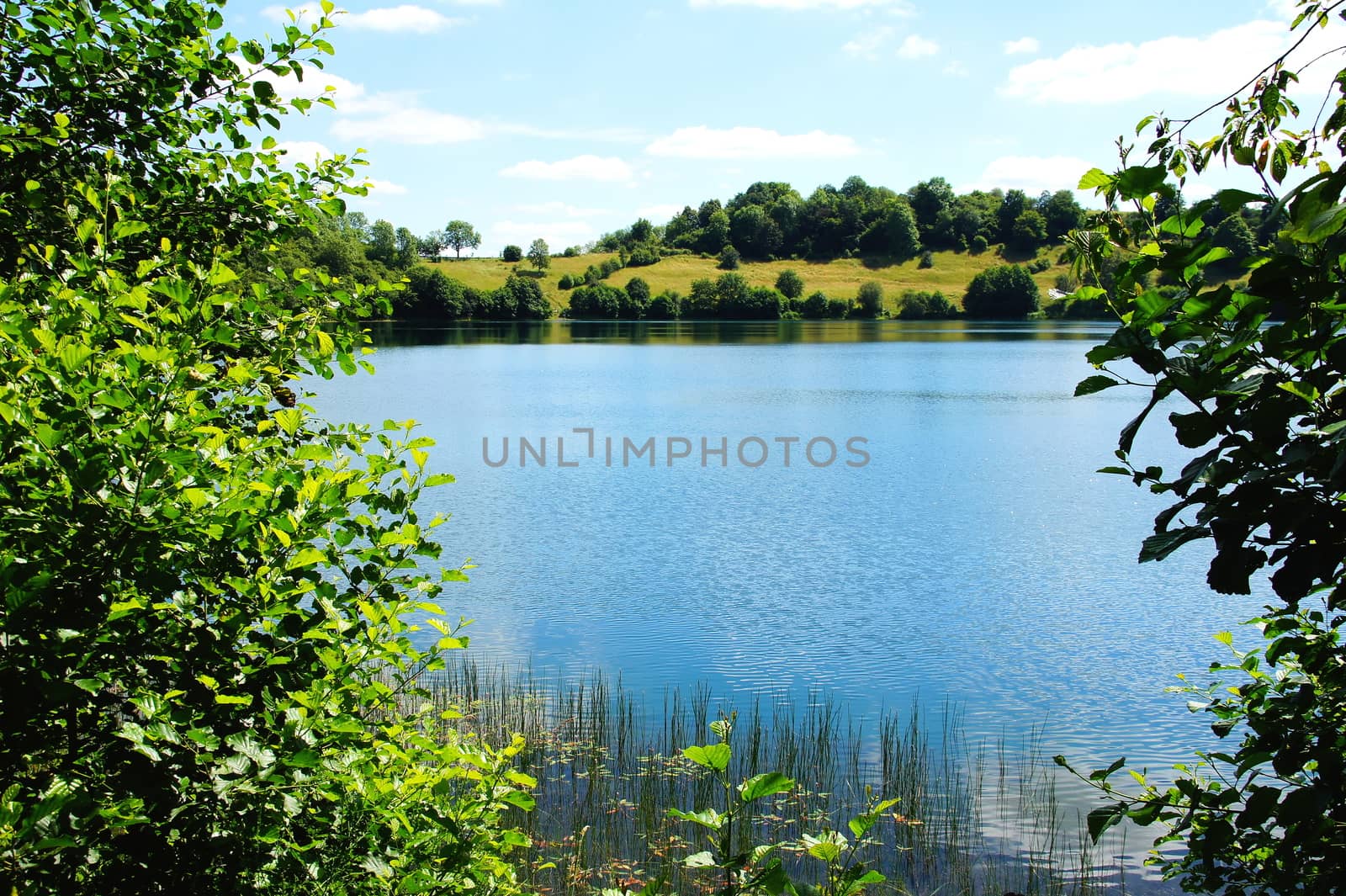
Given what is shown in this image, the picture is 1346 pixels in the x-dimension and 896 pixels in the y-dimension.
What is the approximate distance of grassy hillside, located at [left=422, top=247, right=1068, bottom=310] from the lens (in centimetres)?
13988

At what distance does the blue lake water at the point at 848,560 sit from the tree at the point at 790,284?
104 metres

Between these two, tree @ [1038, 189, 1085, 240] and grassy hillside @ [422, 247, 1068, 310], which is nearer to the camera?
grassy hillside @ [422, 247, 1068, 310]

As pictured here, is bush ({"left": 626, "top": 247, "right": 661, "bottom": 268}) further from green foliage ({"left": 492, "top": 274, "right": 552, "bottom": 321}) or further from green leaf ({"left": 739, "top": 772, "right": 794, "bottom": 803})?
green leaf ({"left": 739, "top": 772, "right": 794, "bottom": 803})

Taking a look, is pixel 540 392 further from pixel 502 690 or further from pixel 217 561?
pixel 217 561

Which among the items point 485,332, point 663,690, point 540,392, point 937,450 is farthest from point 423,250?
point 663,690

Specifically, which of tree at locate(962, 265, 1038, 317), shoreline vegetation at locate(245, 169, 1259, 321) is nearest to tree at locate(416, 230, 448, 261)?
shoreline vegetation at locate(245, 169, 1259, 321)

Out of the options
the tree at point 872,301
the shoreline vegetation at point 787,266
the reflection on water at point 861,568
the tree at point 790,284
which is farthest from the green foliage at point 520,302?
the reflection on water at point 861,568

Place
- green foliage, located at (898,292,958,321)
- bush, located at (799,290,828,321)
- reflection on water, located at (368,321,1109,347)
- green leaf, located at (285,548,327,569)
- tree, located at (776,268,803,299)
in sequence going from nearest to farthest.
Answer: green leaf, located at (285,548,327,569) < reflection on water, located at (368,321,1109,347) < green foliage, located at (898,292,958,321) < bush, located at (799,290,828,321) < tree, located at (776,268,803,299)

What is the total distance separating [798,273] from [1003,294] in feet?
108

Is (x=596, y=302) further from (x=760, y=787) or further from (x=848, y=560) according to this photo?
(x=760, y=787)

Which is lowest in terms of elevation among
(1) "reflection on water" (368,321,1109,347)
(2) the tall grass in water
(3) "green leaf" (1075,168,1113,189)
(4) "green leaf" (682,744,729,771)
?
(2) the tall grass in water

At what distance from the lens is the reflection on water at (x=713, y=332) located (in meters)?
86.8

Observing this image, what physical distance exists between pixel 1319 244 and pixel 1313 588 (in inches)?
29.9

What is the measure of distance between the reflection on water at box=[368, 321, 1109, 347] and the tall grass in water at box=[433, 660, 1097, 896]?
71993 mm
